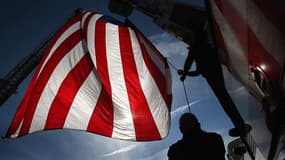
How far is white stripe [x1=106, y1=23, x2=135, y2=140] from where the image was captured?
149 inches

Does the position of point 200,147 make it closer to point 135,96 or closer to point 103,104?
point 135,96

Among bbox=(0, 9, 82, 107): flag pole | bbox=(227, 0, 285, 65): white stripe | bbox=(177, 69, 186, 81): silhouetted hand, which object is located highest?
bbox=(227, 0, 285, 65): white stripe

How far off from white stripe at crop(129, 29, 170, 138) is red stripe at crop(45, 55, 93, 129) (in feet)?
2.53

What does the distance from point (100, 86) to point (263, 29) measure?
126 inches

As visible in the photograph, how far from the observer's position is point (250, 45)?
1.34m

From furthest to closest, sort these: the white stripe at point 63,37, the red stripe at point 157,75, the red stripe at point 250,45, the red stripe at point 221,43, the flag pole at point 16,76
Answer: the flag pole at point 16,76
the white stripe at point 63,37
the red stripe at point 157,75
the red stripe at point 221,43
the red stripe at point 250,45

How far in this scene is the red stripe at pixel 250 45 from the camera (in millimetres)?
1125

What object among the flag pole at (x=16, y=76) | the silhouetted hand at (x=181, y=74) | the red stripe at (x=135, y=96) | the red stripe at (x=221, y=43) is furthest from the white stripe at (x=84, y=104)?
the flag pole at (x=16, y=76)

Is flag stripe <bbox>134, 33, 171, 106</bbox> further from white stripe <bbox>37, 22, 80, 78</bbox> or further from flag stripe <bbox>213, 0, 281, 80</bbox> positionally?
flag stripe <bbox>213, 0, 281, 80</bbox>

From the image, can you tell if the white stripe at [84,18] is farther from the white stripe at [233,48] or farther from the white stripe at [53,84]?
the white stripe at [233,48]

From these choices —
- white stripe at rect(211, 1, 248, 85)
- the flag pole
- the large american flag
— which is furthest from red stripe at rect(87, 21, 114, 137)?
the flag pole

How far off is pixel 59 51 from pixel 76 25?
0.62m

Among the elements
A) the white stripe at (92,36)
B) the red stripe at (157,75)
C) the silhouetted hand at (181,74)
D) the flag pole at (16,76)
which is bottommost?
the flag pole at (16,76)

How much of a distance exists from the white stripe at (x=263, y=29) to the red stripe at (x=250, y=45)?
3cm
